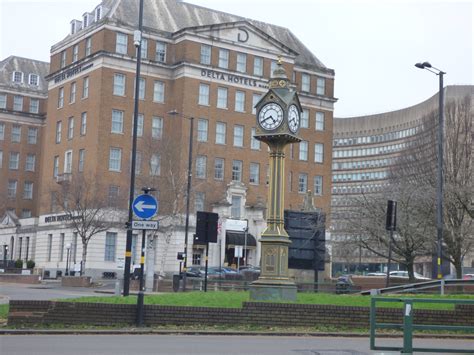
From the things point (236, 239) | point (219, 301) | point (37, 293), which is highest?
point (236, 239)

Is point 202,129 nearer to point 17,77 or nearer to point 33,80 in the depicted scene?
point 33,80

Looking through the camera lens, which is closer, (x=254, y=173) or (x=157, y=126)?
(x=157, y=126)

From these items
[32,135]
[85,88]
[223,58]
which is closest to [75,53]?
[85,88]

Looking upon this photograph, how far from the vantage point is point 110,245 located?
223 ft

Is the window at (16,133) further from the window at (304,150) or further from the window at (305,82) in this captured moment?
the window at (305,82)

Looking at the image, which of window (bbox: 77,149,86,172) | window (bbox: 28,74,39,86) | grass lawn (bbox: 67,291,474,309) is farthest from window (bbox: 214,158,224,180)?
grass lawn (bbox: 67,291,474,309)

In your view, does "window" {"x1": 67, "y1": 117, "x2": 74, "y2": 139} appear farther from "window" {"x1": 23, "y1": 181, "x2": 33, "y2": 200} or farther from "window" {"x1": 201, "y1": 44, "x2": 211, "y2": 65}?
"window" {"x1": 23, "y1": 181, "x2": 33, "y2": 200}

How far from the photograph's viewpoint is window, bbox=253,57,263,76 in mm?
76438

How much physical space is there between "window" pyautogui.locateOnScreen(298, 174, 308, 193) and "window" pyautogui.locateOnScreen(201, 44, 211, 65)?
16.7 meters

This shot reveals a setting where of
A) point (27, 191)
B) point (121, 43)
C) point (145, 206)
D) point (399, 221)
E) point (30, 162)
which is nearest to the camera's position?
point (145, 206)

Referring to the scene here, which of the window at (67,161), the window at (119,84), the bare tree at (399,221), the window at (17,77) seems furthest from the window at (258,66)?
the bare tree at (399,221)

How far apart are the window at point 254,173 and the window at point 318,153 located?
8.90 meters

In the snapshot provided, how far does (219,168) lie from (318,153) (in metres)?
14.4

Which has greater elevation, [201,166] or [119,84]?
[119,84]
